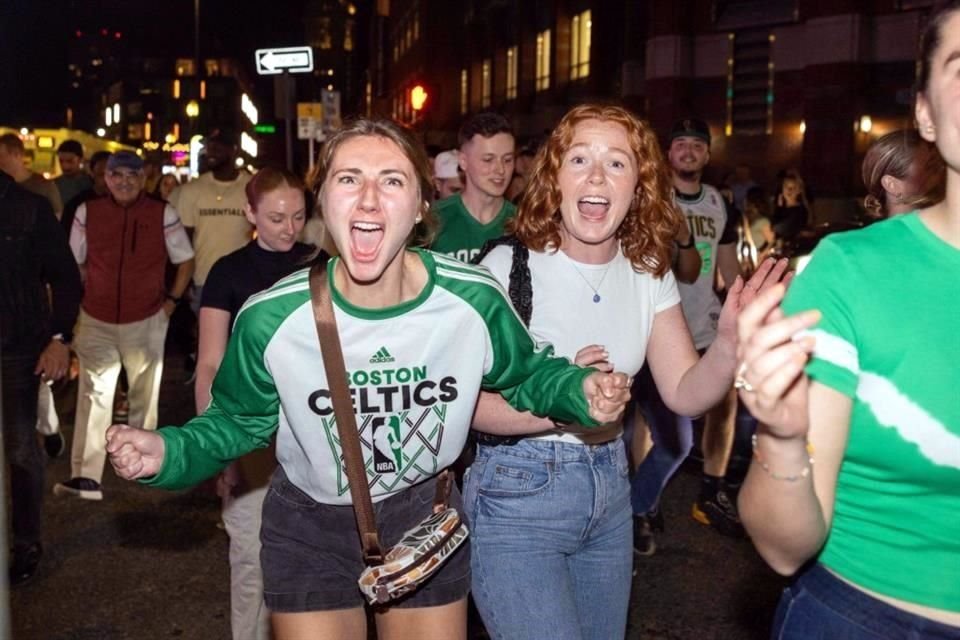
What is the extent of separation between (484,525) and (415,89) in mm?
16494

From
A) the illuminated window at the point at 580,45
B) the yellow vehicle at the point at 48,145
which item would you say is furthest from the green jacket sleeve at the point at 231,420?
the yellow vehicle at the point at 48,145

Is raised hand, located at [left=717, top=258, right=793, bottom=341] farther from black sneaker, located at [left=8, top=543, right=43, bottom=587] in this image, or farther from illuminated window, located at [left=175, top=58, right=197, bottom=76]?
illuminated window, located at [left=175, top=58, right=197, bottom=76]

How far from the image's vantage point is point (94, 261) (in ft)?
25.8

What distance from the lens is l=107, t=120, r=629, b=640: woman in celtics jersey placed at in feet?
10.2

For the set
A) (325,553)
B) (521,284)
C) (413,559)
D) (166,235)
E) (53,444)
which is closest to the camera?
(413,559)

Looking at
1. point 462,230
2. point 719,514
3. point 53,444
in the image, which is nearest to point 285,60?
point 53,444

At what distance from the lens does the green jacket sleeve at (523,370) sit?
3.15 m

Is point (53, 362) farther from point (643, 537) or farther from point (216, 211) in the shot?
point (643, 537)

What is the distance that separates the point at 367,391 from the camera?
312 centimetres

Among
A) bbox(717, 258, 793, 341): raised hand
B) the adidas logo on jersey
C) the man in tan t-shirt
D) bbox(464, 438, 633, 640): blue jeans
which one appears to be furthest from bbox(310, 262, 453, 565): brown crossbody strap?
the man in tan t-shirt

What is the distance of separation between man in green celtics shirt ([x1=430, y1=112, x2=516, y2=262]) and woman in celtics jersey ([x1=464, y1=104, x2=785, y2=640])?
2696 mm

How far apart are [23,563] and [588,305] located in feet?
13.8

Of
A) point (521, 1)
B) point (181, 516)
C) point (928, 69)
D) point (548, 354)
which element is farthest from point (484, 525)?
point (521, 1)

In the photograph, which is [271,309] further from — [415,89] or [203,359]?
[415,89]
